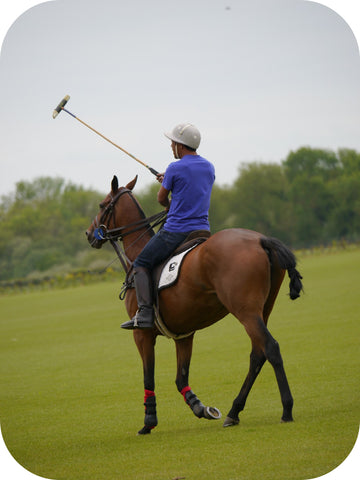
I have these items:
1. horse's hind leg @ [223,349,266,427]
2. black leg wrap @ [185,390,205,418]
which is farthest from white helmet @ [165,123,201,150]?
black leg wrap @ [185,390,205,418]

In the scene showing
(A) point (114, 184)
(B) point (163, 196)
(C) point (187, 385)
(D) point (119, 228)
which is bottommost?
(C) point (187, 385)

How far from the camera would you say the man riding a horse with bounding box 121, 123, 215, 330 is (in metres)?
6.95

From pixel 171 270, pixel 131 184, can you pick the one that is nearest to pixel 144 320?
pixel 171 270

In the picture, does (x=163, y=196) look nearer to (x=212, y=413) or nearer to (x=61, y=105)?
(x=61, y=105)

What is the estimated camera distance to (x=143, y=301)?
23.1 feet

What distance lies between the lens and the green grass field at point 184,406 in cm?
563

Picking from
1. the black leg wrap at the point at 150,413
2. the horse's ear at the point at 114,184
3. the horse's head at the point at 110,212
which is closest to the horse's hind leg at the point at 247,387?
the black leg wrap at the point at 150,413

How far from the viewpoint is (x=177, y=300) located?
22.5ft

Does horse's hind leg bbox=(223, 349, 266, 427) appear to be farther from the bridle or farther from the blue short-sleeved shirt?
the bridle

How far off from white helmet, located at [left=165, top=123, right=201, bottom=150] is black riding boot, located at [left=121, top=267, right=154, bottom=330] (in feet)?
→ 4.19

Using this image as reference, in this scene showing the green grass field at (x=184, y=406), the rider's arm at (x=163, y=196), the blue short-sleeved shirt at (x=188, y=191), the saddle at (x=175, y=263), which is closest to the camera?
the green grass field at (x=184, y=406)

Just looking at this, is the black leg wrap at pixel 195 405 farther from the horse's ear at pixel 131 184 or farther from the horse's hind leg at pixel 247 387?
the horse's ear at pixel 131 184

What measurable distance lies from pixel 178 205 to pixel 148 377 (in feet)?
5.67

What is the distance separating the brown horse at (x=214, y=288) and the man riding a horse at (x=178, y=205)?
0.24 metres
